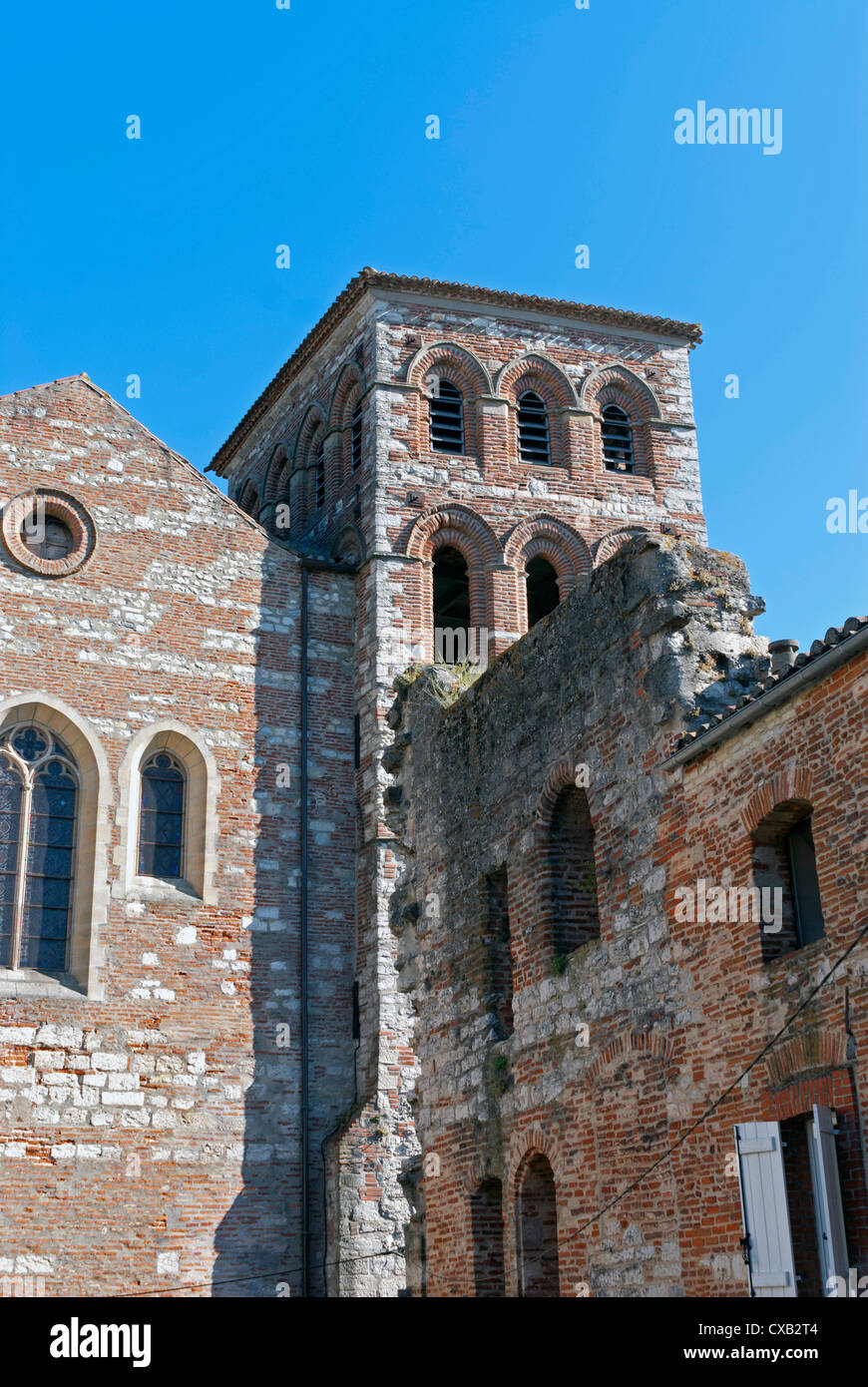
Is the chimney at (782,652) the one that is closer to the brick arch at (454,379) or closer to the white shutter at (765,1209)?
the white shutter at (765,1209)

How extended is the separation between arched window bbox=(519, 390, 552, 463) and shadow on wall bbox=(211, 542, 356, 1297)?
4304 millimetres

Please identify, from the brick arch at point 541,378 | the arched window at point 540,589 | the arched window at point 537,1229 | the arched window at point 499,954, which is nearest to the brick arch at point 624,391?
the brick arch at point 541,378

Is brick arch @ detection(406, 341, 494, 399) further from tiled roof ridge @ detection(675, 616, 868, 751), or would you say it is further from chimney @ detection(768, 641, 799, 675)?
tiled roof ridge @ detection(675, 616, 868, 751)

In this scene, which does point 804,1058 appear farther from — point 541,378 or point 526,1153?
point 541,378

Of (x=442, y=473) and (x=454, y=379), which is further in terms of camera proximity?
(x=454, y=379)

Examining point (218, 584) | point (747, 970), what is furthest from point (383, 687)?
point (747, 970)

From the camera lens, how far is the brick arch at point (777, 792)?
9.14m

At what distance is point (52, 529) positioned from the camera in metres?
20.5

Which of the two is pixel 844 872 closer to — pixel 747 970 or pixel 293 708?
pixel 747 970

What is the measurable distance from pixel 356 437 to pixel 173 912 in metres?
8.79

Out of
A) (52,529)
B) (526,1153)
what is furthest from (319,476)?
(526,1153)

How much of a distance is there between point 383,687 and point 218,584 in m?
2.61

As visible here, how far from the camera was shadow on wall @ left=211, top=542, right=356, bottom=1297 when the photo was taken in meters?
18.2
